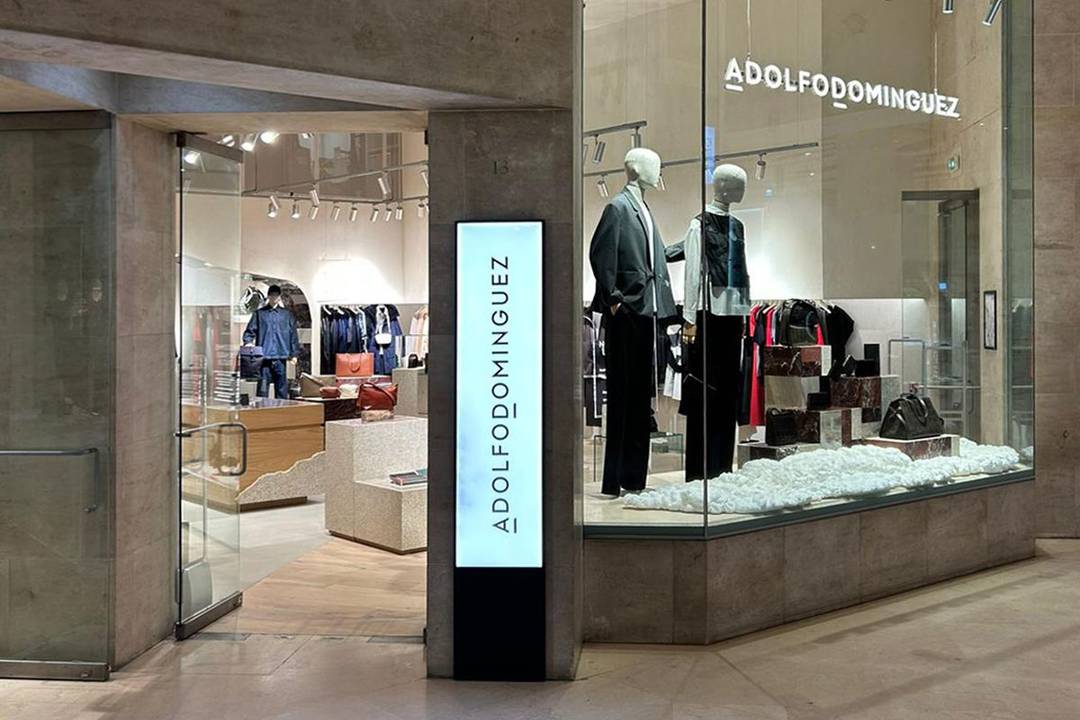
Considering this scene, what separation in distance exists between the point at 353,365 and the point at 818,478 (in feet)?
26.7

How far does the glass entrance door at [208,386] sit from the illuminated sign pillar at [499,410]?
5.11 ft

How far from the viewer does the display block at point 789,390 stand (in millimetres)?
5945

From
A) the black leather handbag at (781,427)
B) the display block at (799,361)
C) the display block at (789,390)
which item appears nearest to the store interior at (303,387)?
the black leather handbag at (781,427)

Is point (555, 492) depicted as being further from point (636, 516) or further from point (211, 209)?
point (211, 209)

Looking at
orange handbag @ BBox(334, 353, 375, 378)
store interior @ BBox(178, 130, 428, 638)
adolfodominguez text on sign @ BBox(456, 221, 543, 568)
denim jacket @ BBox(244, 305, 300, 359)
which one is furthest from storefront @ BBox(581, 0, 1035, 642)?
orange handbag @ BBox(334, 353, 375, 378)

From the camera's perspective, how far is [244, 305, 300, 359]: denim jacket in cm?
1197

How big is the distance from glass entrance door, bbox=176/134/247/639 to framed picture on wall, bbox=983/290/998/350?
482cm

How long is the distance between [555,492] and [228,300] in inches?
87.3

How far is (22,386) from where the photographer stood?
451cm

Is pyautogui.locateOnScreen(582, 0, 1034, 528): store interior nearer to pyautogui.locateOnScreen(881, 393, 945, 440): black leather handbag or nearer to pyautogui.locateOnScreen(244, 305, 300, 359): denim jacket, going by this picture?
pyautogui.locateOnScreen(881, 393, 945, 440): black leather handbag

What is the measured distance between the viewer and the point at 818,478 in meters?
5.82

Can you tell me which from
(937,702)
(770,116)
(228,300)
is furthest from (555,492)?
(770,116)

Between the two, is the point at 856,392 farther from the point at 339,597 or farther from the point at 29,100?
the point at 29,100

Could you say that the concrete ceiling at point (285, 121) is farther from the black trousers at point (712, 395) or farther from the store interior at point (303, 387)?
the black trousers at point (712, 395)
